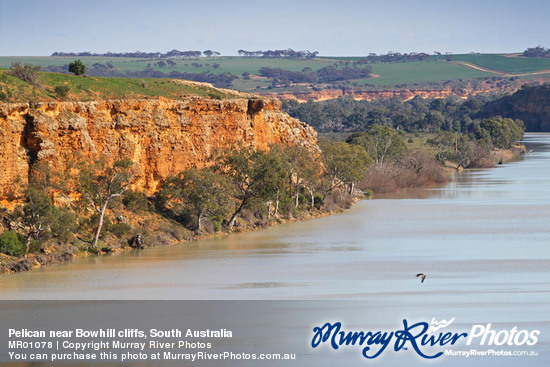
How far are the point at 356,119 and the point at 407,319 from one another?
107m

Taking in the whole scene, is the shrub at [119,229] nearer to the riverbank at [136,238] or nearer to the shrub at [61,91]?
the riverbank at [136,238]

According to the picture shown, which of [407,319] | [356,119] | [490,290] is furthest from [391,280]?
[356,119]

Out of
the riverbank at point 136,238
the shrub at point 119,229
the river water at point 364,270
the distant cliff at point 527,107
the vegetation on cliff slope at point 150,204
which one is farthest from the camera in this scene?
the distant cliff at point 527,107

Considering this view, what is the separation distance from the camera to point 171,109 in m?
46.7

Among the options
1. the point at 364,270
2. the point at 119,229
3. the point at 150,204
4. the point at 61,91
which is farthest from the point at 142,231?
the point at 364,270

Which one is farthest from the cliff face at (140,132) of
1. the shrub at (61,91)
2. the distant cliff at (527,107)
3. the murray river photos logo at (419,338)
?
the distant cliff at (527,107)

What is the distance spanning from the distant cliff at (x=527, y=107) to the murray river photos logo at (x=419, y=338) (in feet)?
478

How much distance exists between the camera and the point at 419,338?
23453 millimetres

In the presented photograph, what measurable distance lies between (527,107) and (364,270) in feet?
457

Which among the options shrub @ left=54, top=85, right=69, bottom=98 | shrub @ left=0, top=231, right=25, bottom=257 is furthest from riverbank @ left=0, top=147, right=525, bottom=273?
shrub @ left=54, top=85, right=69, bottom=98

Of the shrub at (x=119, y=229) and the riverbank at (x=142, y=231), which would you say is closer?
the riverbank at (x=142, y=231)

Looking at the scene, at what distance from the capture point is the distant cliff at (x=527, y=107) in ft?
539

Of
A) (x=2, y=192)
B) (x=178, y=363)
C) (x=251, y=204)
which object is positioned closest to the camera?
(x=178, y=363)

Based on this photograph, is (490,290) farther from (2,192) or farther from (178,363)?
(2,192)
